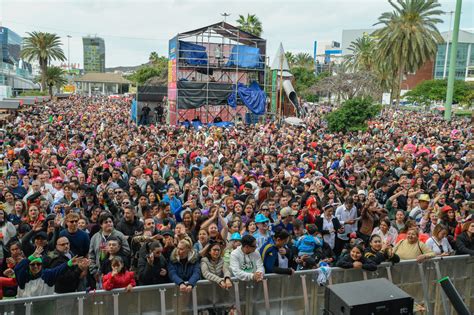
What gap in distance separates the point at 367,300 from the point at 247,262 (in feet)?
5.91

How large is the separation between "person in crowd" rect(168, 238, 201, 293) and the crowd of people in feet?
0.04

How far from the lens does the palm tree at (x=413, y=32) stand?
33.0 metres

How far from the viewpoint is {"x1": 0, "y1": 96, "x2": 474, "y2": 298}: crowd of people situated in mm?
4820

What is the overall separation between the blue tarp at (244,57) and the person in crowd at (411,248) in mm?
25545

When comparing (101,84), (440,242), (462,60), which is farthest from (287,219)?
(101,84)

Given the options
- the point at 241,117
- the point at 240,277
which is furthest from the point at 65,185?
the point at 241,117

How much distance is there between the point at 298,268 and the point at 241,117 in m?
25.0

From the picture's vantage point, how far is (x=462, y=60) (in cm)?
9769

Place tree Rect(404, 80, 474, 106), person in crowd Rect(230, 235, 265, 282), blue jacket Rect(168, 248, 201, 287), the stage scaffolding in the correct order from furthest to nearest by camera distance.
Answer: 1. tree Rect(404, 80, 474, 106)
2. the stage scaffolding
3. person in crowd Rect(230, 235, 265, 282)
4. blue jacket Rect(168, 248, 201, 287)

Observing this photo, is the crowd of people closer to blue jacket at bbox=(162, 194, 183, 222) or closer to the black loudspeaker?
blue jacket at bbox=(162, 194, 183, 222)

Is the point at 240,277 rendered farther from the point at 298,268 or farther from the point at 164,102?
the point at 164,102

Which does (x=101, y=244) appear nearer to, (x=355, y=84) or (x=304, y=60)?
(x=355, y=84)

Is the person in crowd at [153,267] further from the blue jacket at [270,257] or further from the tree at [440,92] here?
the tree at [440,92]

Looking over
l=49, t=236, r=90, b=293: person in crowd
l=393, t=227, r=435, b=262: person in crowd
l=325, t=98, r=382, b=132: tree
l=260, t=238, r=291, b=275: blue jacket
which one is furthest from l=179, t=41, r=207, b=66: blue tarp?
l=49, t=236, r=90, b=293: person in crowd
